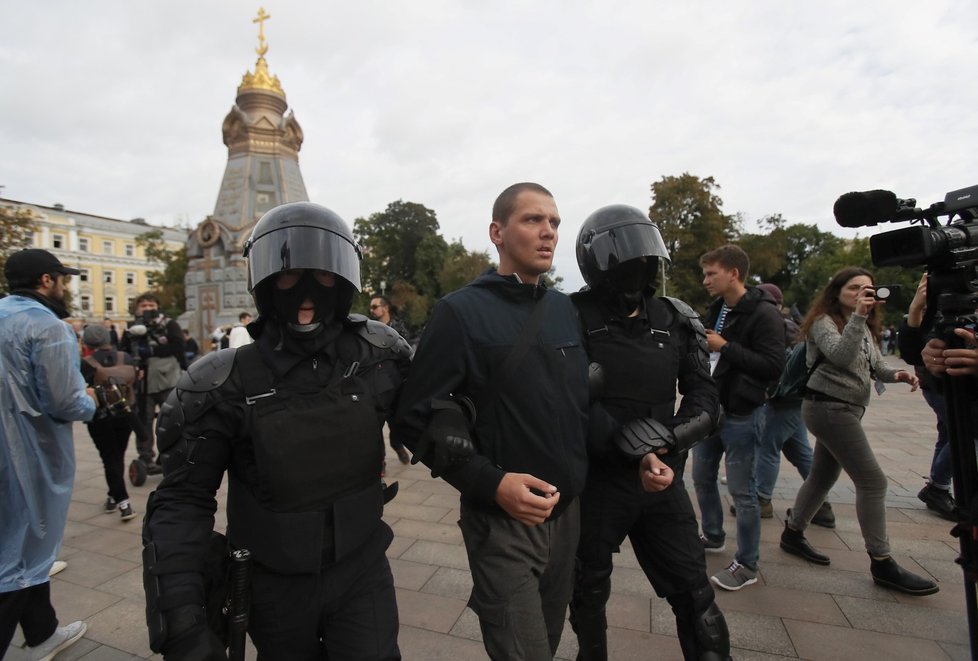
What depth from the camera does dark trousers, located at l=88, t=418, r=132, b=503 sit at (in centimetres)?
440

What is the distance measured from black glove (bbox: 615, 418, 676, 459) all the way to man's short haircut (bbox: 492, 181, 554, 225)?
96 cm

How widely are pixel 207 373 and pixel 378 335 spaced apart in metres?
0.57

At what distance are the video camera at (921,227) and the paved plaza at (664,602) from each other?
1.95 m

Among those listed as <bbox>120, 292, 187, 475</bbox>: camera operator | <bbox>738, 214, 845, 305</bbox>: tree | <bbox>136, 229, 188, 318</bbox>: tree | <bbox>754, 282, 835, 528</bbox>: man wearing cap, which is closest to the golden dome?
<bbox>120, 292, 187, 475</bbox>: camera operator

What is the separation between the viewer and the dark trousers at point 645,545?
2.10 meters

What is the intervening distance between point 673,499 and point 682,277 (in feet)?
101

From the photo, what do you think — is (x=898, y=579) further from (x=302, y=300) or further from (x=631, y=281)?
(x=302, y=300)

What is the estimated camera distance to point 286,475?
1539mm

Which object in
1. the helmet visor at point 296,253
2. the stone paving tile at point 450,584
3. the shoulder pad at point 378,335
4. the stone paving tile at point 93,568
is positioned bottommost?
the stone paving tile at point 93,568

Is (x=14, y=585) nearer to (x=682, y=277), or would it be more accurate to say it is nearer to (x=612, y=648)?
(x=612, y=648)

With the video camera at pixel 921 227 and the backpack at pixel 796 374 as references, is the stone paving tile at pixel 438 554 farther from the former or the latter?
the video camera at pixel 921 227

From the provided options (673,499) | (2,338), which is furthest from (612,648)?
(2,338)

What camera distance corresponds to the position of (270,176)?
17.3 metres

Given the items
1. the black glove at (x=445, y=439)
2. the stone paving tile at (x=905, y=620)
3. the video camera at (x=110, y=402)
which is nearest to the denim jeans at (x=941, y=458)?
the stone paving tile at (x=905, y=620)
